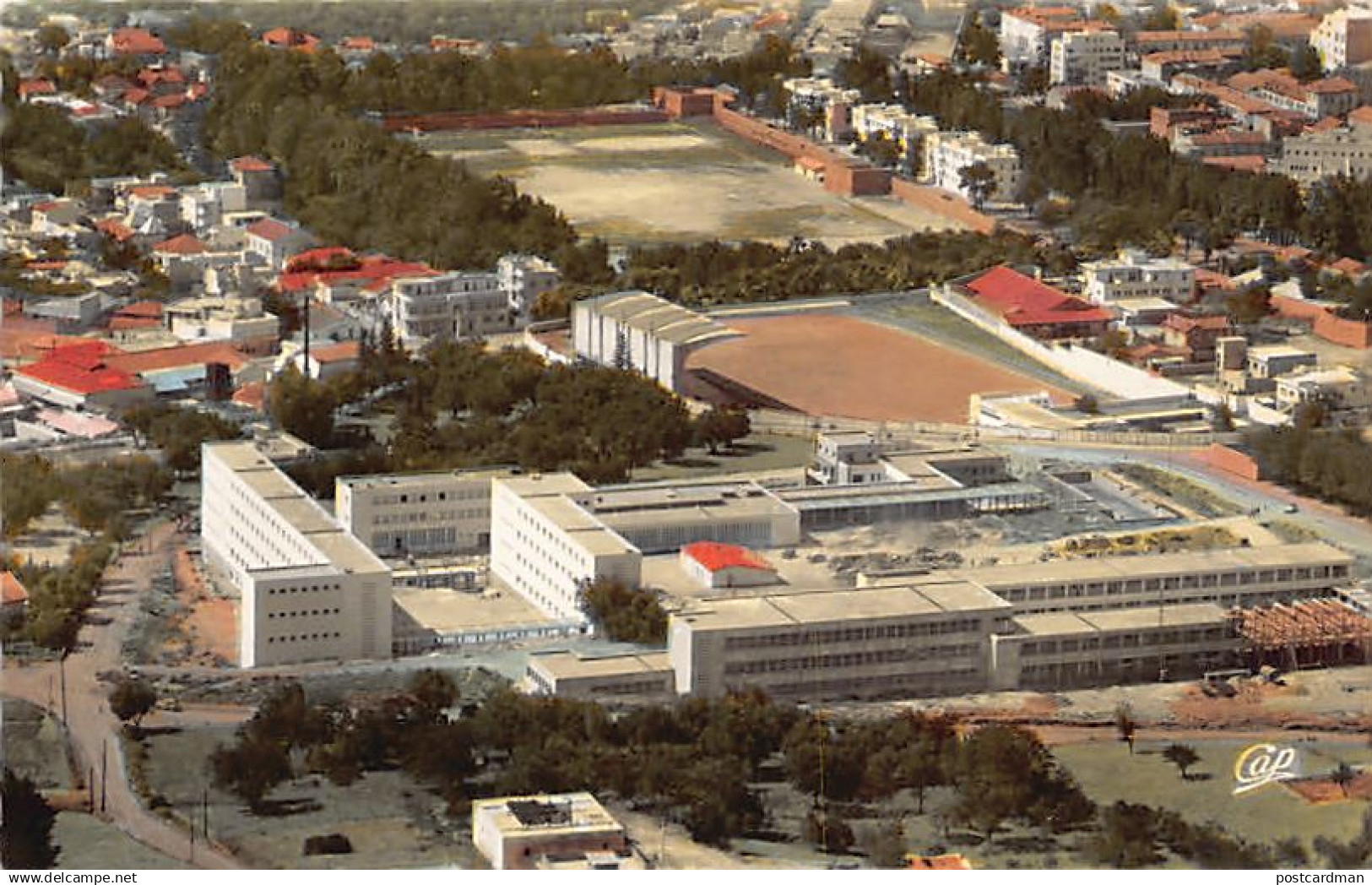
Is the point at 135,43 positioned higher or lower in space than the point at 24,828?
lower

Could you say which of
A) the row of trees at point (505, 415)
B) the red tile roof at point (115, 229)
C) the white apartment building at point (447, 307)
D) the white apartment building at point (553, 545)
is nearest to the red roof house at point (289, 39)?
the red tile roof at point (115, 229)

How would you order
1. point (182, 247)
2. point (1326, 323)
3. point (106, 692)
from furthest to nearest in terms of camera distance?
point (182, 247), point (1326, 323), point (106, 692)

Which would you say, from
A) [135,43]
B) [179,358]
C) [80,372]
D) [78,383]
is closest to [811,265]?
[179,358]

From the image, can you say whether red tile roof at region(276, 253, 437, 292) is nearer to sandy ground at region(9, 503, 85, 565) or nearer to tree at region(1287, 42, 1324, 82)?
sandy ground at region(9, 503, 85, 565)

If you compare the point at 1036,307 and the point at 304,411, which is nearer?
the point at 304,411

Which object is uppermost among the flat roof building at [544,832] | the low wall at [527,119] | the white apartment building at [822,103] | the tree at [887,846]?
the flat roof building at [544,832]

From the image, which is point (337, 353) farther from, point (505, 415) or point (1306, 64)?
point (1306, 64)

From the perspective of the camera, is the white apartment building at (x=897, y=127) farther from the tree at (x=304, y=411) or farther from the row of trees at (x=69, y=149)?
the tree at (x=304, y=411)

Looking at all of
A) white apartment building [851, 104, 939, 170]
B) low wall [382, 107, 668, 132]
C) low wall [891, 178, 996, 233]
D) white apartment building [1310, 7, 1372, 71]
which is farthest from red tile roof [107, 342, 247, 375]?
white apartment building [1310, 7, 1372, 71]
